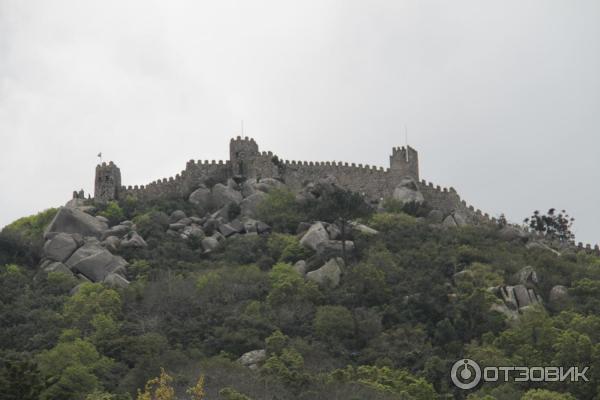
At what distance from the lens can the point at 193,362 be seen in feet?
188

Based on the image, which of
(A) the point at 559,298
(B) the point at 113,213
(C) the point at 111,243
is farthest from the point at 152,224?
(A) the point at 559,298

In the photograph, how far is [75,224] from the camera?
75.1 metres

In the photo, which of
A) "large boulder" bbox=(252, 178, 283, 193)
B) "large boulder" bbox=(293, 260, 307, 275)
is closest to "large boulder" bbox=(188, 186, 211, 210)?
"large boulder" bbox=(252, 178, 283, 193)

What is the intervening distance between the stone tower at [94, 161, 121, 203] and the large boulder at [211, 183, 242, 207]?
571 centimetres

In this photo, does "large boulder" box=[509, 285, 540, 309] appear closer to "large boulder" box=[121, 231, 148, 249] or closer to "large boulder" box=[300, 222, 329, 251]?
"large boulder" box=[300, 222, 329, 251]

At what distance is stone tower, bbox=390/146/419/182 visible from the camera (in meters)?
81.8

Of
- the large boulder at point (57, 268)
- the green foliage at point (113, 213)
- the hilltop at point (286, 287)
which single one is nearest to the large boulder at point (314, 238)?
the hilltop at point (286, 287)

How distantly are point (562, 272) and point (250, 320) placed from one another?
54.9ft

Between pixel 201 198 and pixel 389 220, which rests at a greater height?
pixel 201 198

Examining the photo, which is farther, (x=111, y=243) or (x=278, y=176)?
(x=278, y=176)

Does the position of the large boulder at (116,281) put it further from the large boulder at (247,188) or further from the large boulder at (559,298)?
the large boulder at (559,298)

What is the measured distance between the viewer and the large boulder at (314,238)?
71812mm

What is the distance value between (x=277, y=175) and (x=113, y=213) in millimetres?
9414

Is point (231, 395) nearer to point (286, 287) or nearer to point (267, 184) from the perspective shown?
point (286, 287)
